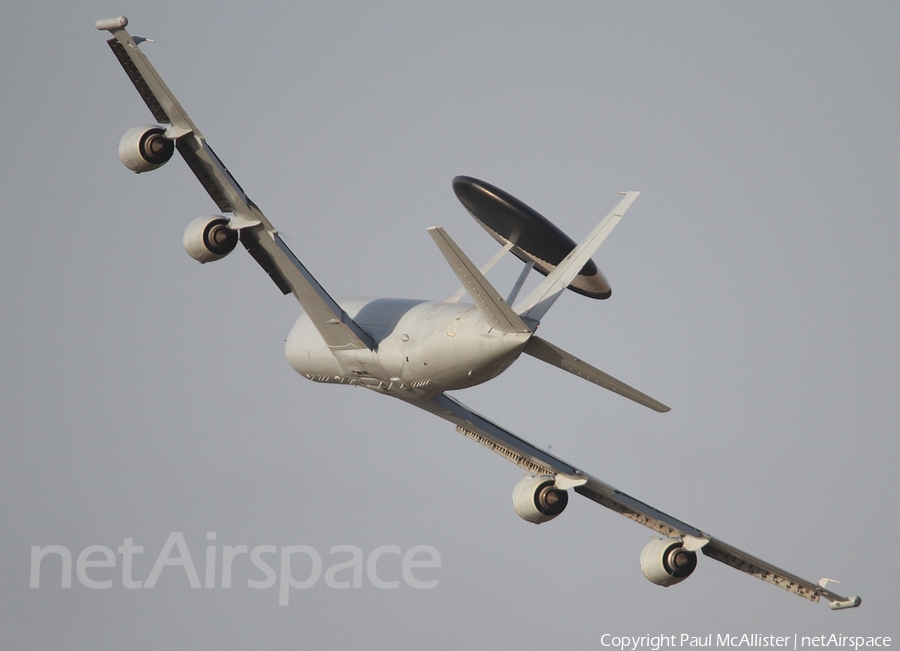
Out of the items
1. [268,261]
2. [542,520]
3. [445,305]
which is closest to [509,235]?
[445,305]

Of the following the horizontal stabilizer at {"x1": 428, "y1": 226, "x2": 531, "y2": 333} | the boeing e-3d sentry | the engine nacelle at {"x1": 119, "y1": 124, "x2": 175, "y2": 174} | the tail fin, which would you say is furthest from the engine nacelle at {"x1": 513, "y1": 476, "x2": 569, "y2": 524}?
the engine nacelle at {"x1": 119, "y1": 124, "x2": 175, "y2": 174}

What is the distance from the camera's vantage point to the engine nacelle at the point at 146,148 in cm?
3878

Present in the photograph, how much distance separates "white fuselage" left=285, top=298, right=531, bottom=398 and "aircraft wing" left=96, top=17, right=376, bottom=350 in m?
0.58

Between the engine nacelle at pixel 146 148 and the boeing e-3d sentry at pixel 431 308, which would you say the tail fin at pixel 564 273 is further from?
the engine nacelle at pixel 146 148

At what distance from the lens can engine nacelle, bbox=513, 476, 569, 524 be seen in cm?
4600

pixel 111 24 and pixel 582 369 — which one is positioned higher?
pixel 111 24

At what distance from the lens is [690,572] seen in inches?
1898

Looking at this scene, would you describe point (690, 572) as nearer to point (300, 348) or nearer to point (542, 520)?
point (542, 520)

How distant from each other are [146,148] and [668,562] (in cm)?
2106

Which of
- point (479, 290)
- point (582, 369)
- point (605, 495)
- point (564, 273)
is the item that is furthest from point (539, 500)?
point (479, 290)

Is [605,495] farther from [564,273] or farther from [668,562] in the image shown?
[564,273]

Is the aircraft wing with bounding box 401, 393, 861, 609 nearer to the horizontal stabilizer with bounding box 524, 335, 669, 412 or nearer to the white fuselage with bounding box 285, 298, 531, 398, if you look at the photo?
the white fuselage with bounding box 285, 298, 531, 398

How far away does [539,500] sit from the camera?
4597cm

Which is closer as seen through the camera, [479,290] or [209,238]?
[479,290]
